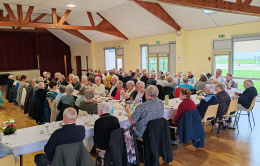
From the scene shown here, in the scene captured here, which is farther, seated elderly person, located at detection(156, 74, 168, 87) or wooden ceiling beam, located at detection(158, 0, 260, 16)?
seated elderly person, located at detection(156, 74, 168, 87)

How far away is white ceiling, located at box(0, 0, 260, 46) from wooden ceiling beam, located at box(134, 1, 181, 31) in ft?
0.60

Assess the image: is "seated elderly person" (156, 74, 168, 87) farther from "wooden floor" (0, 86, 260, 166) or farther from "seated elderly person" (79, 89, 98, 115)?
"seated elderly person" (79, 89, 98, 115)

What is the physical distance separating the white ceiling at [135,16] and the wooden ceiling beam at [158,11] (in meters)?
0.18

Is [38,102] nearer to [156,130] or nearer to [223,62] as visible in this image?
[156,130]

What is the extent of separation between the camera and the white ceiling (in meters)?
8.51

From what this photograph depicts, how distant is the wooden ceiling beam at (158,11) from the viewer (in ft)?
29.1

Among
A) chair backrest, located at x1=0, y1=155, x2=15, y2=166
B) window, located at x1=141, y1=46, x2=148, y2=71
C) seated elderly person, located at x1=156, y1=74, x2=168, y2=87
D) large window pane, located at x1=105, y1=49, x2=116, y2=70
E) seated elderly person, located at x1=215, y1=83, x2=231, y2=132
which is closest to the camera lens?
chair backrest, located at x1=0, y1=155, x2=15, y2=166

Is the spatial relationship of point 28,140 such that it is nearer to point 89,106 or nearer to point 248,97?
point 89,106

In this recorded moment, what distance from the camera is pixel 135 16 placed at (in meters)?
10.4

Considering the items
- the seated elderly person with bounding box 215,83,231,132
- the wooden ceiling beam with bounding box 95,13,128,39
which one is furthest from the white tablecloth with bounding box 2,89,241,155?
the wooden ceiling beam with bounding box 95,13,128,39

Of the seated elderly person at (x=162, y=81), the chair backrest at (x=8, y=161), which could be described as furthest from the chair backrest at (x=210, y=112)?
the chair backrest at (x=8, y=161)

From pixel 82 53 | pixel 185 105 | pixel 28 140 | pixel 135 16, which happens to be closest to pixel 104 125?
pixel 28 140

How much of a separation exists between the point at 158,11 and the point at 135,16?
148cm

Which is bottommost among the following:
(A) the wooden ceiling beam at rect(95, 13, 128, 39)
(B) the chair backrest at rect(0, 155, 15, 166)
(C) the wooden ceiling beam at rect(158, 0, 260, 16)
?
(B) the chair backrest at rect(0, 155, 15, 166)
